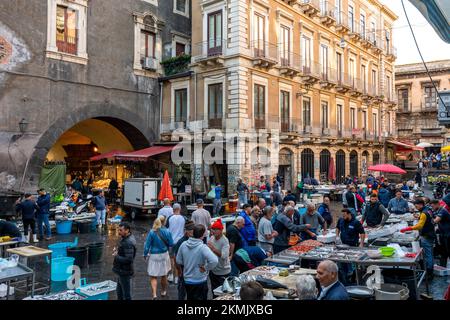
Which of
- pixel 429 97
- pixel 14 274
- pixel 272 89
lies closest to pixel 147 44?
pixel 272 89

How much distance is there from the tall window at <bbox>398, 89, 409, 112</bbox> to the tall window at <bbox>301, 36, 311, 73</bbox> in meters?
27.3

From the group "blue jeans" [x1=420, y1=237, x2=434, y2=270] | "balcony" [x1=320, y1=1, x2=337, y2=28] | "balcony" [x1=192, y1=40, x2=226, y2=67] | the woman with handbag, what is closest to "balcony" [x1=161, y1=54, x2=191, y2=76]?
"balcony" [x1=192, y1=40, x2=226, y2=67]

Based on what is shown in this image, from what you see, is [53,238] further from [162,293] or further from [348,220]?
[348,220]

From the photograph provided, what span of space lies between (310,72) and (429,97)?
27.7 meters

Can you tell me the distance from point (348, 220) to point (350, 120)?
2593 centimetres

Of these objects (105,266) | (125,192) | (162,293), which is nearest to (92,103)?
(125,192)

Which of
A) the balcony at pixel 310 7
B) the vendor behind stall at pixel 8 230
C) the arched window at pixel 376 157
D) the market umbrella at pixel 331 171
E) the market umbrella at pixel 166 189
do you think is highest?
the balcony at pixel 310 7

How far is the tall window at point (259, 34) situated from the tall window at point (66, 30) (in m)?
10.3

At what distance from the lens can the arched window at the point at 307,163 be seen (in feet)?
87.2

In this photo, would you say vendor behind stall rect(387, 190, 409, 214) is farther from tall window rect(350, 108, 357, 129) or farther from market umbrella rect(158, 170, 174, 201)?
tall window rect(350, 108, 357, 129)

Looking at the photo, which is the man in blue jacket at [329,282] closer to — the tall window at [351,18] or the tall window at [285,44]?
the tall window at [285,44]

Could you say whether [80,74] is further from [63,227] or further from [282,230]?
[282,230]

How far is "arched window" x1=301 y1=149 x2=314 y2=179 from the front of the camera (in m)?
26.6

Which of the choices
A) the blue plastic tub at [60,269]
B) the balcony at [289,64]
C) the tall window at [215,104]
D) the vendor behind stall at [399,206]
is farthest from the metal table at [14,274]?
the balcony at [289,64]
